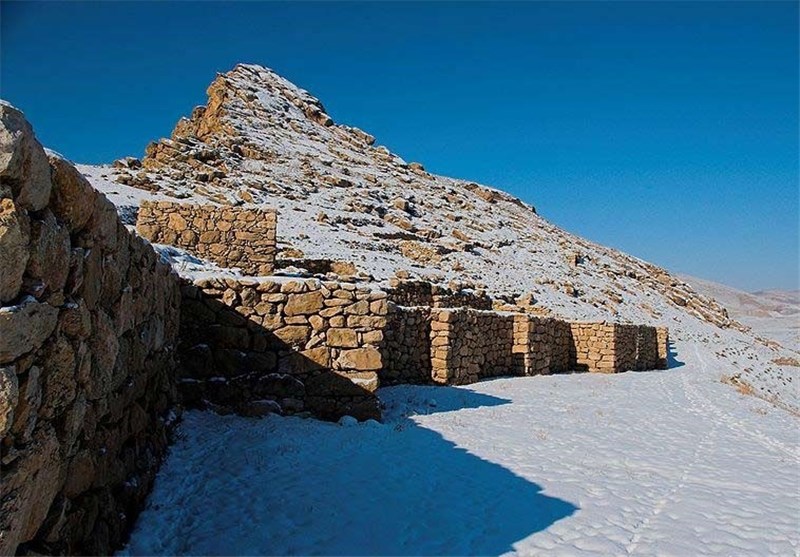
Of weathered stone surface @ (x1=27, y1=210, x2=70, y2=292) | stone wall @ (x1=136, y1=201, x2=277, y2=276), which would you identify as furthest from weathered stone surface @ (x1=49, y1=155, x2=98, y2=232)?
stone wall @ (x1=136, y1=201, x2=277, y2=276)

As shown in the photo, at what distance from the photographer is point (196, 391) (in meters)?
8.26

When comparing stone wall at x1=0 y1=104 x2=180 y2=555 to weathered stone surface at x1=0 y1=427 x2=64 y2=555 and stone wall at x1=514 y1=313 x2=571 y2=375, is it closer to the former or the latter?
weathered stone surface at x1=0 y1=427 x2=64 y2=555

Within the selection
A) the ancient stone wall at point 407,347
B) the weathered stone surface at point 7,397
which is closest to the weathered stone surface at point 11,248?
the weathered stone surface at point 7,397

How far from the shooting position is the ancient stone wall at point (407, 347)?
482 inches

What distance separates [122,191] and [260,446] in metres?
25.4

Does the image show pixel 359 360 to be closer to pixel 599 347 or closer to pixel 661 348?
pixel 599 347

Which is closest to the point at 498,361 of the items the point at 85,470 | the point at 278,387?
the point at 278,387

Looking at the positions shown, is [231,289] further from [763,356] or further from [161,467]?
[763,356]

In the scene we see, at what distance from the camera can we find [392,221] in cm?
4134

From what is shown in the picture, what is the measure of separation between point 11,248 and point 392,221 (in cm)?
3895

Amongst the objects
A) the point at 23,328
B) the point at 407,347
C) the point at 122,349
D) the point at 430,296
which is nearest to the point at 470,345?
the point at 407,347

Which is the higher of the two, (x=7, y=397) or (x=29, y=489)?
(x=7, y=397)

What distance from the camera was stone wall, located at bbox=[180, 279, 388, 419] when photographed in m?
8.41

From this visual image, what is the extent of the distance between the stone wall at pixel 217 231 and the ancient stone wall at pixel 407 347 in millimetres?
4170
